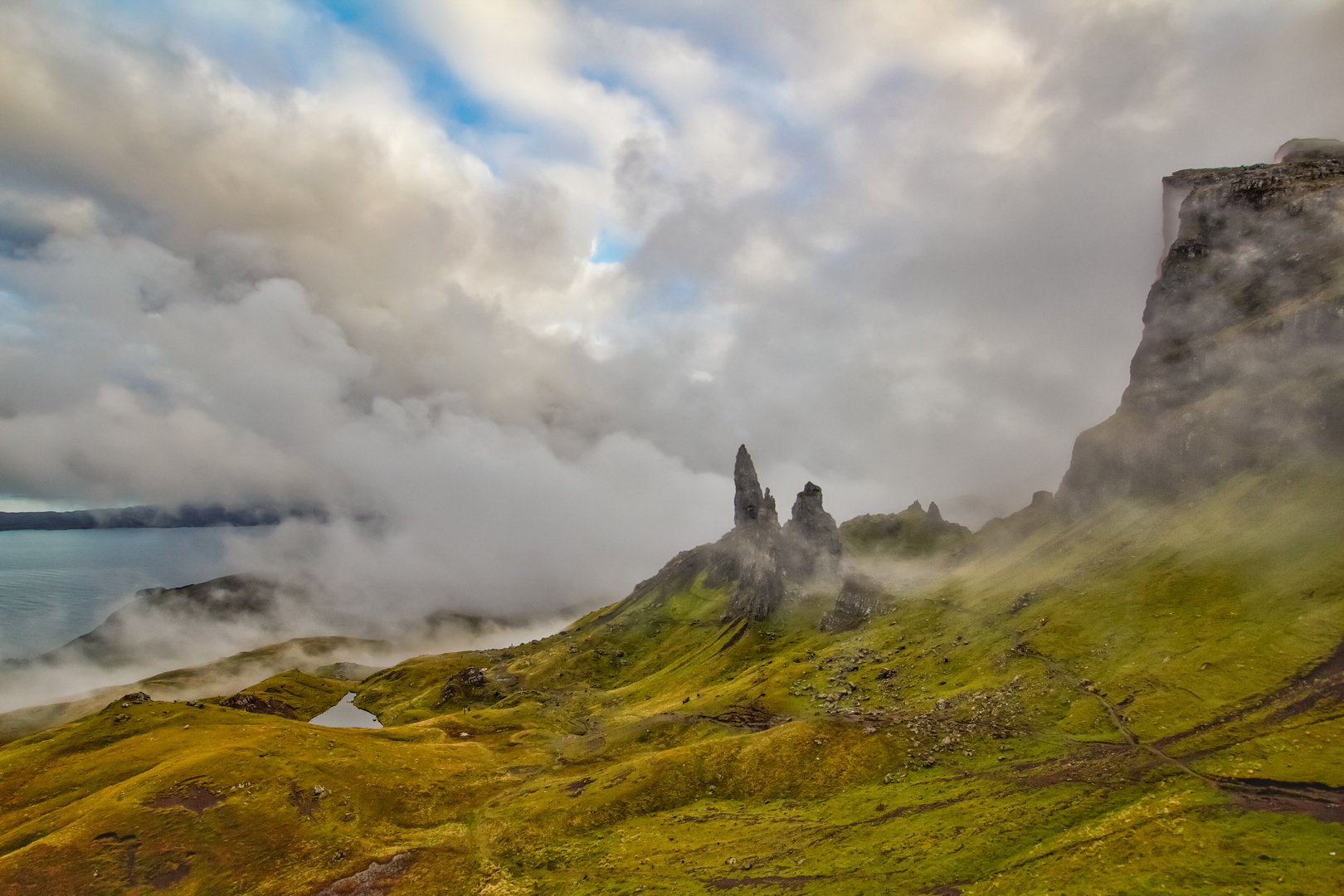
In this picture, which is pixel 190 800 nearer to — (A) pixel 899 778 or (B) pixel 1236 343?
(A) pixel 899 778

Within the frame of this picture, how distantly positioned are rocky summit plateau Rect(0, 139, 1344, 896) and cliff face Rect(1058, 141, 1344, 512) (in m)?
0.91

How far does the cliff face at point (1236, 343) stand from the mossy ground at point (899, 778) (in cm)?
1703

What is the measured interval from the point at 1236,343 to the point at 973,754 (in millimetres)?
152658

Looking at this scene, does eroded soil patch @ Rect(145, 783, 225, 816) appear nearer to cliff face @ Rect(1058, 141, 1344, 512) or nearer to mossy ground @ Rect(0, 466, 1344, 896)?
mossy ground @ Rect(0, 466, 1344, 896)

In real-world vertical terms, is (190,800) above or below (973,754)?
above

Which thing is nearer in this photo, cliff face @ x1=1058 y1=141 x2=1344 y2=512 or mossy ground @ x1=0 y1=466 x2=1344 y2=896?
mossy ground @ x1=0 y1=466 x2=1344 y2=896

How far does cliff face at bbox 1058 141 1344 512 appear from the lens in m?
132

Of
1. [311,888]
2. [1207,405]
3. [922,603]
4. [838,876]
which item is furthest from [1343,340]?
[311,888]

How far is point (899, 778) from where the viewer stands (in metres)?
86.5

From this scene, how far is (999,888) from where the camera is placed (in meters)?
54.0

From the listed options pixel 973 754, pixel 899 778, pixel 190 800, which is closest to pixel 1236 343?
pixel 973 754

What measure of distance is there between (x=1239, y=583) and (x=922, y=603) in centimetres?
8928

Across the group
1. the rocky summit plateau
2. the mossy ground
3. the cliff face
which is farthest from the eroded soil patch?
the cliff face

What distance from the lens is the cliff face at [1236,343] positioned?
433ft
